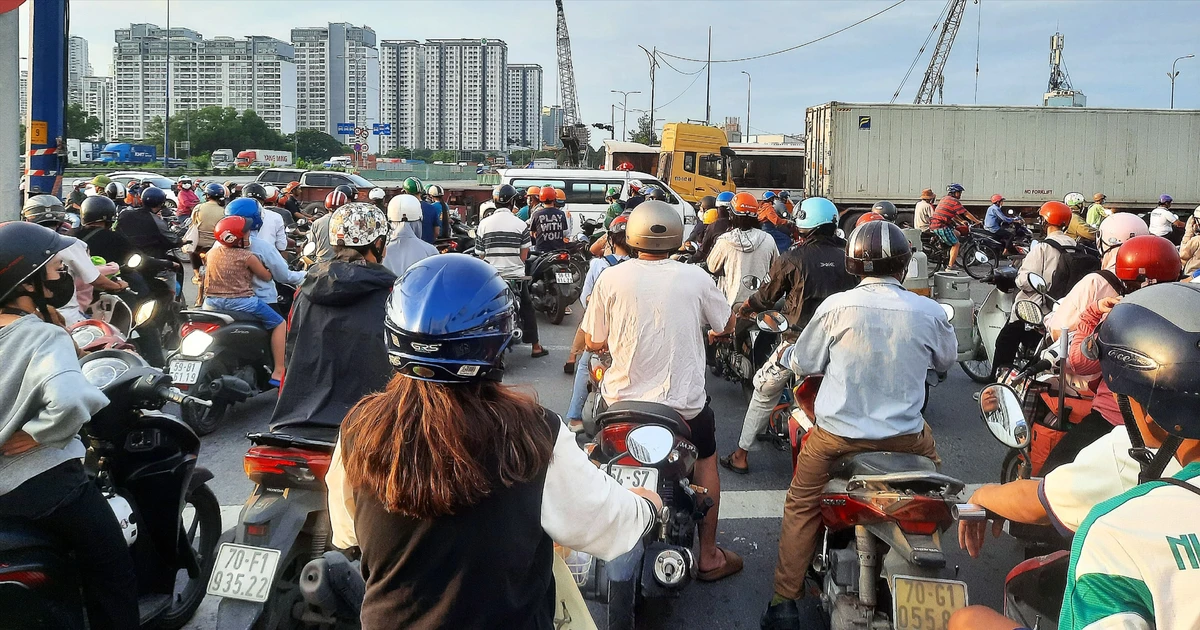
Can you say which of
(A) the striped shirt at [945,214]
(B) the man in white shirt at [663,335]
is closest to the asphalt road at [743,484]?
(B) the man in white shirt at [663,335]

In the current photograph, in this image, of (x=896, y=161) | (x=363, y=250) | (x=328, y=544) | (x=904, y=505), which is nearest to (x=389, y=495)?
(x=328, y=544)

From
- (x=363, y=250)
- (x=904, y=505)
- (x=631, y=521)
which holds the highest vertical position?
(x=363, y=250)

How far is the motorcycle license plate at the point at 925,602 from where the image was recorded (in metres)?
2.96

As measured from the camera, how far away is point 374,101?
113m

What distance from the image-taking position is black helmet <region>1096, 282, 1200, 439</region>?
1623 mm

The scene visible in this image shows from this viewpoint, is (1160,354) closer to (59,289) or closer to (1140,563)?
(1140,563)

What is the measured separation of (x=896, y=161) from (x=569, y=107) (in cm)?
5874

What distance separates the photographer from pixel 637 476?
3377 millimetres

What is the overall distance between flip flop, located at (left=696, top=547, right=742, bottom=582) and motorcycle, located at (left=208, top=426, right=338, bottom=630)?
1.83m

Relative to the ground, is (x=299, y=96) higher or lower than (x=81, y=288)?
higher

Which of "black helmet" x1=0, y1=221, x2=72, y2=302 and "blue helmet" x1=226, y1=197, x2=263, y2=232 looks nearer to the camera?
"black helmet" x1=0, y1=221, x2=72, y2=302

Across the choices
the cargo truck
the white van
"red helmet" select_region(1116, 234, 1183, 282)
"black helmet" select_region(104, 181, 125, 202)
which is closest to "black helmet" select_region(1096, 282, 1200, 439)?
"red helmet" select_region(1116, 234, 1183, 282)

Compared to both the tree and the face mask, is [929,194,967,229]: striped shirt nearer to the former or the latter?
the face mask

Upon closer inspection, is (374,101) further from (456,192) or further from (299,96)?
(456,192)
